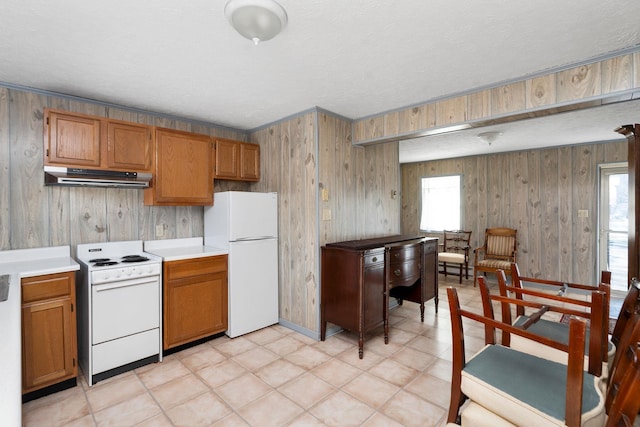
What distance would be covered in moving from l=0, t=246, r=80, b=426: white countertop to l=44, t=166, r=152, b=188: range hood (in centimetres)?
61

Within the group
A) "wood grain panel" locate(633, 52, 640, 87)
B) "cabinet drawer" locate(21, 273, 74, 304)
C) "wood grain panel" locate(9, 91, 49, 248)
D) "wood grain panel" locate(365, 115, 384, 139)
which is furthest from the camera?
"wood grain panel" locate(365, 115, 384, 139)

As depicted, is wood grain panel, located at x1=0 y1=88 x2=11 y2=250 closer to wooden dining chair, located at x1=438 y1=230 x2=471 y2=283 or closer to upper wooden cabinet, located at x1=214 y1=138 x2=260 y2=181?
upper wooden cabinet, located at x1=214 y1=138 x2=260 y2=181

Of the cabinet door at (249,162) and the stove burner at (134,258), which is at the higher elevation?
the cabinet door at (249,162)

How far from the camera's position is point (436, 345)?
296cm

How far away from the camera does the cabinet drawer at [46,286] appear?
81.4 inches

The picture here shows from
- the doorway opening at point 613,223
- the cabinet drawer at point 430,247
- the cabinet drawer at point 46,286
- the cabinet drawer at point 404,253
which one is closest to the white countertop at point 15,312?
the cabinet drawer at point 46,286

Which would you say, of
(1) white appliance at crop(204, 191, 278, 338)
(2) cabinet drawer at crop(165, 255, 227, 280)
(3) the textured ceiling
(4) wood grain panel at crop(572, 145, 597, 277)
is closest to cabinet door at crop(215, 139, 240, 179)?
(1) white appliance at crop(204, 191, 278, 338)

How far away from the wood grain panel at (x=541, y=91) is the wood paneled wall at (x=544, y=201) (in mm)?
3280

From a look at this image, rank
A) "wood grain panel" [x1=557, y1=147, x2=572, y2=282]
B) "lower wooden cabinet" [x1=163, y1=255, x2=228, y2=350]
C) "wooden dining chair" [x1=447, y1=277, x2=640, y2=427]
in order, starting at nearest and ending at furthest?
"wooden dining chair" [x1=447, y1=277, x2=640, y2=427] → "lower wooden cabinet" [x1=163, y1=255, x2=228, y2=350] → "wood grain panel" [x1=557, y1=147, x2=572, y2=282]

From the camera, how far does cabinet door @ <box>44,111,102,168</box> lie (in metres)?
2.41

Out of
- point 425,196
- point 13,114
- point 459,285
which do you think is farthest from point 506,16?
point 425,196

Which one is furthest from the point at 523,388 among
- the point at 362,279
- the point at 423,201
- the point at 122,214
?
the point at 423,201

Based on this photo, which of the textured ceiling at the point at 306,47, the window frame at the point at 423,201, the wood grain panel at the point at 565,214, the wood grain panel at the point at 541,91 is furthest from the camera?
the window frame at the point at 423,201

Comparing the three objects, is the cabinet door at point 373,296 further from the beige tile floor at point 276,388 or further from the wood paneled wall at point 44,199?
the wood paneled wall at point 44,199
